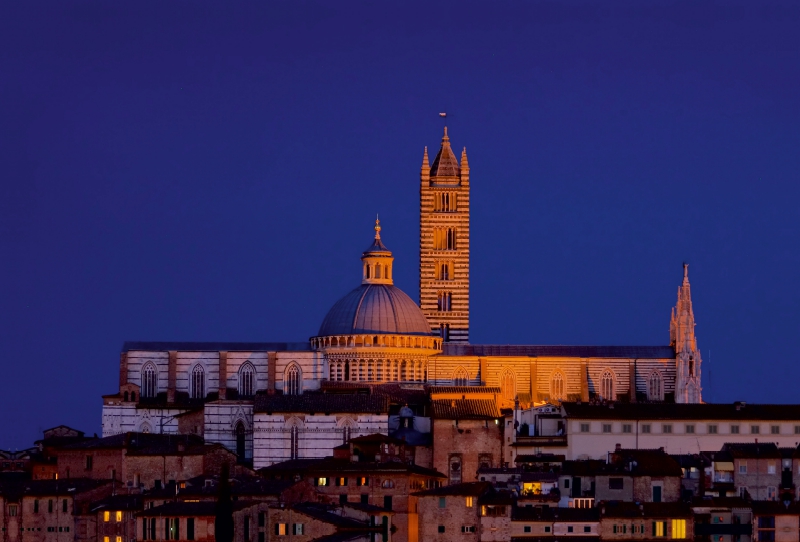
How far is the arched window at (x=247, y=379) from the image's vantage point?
98562mm

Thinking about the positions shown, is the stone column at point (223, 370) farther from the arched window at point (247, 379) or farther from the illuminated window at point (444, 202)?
the illuminated window at point (444, 202)

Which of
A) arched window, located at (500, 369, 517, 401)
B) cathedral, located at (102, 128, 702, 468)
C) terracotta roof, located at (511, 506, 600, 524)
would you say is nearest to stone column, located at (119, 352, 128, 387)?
cathedral, located at (102, 128, 702, 468)

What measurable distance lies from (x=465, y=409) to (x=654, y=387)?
14794 mm

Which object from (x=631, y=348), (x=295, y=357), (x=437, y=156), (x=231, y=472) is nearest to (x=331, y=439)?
(x=231, y=472)

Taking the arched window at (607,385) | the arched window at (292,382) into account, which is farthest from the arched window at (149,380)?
the arched window at (607,385)

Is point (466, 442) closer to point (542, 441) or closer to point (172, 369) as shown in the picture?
point (542, 441)

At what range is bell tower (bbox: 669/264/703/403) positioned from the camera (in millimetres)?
97188

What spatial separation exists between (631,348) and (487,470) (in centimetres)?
2223

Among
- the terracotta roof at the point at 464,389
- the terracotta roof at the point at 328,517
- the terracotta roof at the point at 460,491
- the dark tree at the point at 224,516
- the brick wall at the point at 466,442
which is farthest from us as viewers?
the terracotta roof at the point at 464,389

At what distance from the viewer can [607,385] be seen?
99.0 metres

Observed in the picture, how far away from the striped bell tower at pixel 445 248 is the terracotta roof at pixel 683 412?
23208mm

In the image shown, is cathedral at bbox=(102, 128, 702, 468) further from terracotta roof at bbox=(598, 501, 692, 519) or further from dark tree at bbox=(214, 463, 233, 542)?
dark tree at bbox=(214, 463, 233, 542)

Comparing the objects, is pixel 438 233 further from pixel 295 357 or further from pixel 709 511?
pixel 709 511

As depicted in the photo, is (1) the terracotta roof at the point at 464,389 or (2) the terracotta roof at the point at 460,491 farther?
(1) the terracotta roof at the point at 464,389
